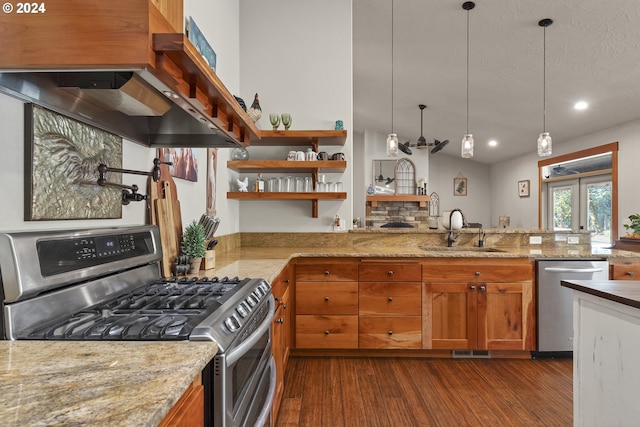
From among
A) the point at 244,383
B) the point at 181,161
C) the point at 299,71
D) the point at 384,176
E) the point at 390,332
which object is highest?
the point at 299,71

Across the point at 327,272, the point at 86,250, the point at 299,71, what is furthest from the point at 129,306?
the point at 299,71

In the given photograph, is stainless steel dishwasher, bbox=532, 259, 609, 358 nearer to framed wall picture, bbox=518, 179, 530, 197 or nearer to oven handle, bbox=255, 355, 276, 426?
oven handle, bbox=255, 355, 276, 426

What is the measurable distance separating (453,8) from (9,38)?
11.6 feet

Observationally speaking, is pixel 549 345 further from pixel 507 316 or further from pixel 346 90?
pixel 346 90

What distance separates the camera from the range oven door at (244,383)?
0.90m

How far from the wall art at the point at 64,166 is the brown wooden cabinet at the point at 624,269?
11.2 feet

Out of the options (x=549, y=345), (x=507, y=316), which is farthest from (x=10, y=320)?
(x=549, y=345)

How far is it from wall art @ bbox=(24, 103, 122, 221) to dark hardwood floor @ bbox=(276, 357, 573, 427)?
4.91 feet

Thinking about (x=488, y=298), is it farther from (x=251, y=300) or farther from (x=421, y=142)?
(x=421, y=142)

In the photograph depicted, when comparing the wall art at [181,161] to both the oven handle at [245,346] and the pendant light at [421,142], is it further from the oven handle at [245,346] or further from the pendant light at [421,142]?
the pendant light at [421,142]

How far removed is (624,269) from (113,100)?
11.6ft

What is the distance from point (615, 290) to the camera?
1.47 metres

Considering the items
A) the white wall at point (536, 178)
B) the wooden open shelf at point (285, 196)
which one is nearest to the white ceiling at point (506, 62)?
the white wall at point (536, 178)

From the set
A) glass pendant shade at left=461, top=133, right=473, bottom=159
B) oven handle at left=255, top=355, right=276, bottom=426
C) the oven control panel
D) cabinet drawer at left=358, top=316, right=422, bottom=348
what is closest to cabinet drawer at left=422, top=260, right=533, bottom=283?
cabinet drawer at left=358, top=316, right=422, bottom=348
